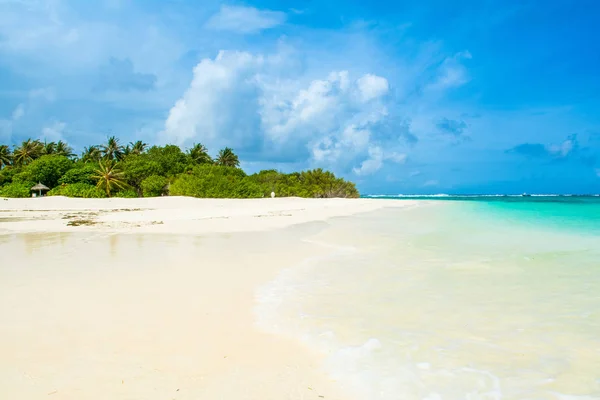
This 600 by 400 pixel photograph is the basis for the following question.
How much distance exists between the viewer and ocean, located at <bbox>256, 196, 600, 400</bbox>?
3.14 m

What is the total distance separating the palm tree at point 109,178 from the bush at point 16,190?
671cm

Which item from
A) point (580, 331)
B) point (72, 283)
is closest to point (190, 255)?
point (72, 283)

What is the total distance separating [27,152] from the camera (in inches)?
2370

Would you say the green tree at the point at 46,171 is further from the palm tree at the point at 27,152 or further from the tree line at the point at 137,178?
the palm tree at the point at 27,152

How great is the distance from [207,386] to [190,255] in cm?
613

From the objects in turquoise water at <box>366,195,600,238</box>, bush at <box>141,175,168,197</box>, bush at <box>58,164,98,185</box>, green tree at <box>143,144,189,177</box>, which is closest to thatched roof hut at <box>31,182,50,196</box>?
bush at <box>58,164,98,185</box>

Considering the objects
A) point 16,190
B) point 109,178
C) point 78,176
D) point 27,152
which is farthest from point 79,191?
point 27,152

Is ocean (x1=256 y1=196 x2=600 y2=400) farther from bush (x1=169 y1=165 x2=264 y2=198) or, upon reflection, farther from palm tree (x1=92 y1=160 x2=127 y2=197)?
palm tree (x1=92 y1=160 x2=127 y2=197)

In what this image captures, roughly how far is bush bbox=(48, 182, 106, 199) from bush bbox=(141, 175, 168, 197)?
464cm

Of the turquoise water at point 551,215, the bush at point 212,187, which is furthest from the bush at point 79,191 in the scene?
the turquoise water at point 551,215

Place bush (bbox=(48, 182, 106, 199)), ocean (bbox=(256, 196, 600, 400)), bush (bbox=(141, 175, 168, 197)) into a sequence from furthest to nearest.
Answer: bush (bbox=(141, 175, 168, 197))
bush (bbox=(48, 182, 106, 199))
ocean (bbox=(256, 196, 600, 400))

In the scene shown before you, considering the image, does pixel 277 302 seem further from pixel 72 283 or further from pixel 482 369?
pixel 72 283

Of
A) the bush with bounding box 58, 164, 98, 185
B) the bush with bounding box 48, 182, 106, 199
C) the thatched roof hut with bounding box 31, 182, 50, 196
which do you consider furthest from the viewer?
the bush with bounding box 58, 164, 98, 185

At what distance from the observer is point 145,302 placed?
16.6ft
